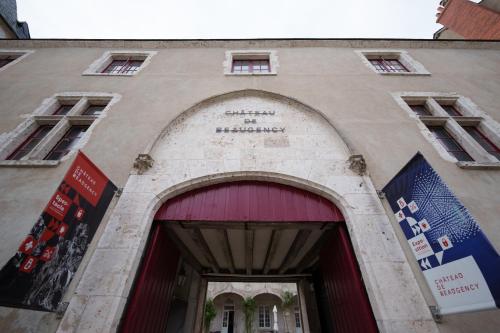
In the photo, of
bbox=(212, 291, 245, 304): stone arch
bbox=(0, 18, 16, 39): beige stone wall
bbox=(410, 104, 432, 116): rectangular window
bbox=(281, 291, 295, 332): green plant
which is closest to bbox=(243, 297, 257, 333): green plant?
bbox=(212, 291, 245, 304): stone arch

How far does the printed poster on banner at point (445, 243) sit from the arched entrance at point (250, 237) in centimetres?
84

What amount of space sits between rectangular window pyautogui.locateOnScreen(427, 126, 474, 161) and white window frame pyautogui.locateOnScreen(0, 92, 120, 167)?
744 cm

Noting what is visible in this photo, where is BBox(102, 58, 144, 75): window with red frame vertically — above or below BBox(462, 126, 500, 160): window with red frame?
above

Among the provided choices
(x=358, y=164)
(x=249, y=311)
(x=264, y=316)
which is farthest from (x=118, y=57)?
(x=264, y=316)

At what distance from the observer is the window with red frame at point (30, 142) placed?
4219 millimetres

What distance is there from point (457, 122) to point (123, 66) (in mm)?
9146

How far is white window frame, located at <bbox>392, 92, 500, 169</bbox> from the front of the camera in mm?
3978

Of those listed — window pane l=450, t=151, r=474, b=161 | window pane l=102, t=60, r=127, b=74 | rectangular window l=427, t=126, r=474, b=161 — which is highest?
window pane l=102, t=60, r=127, b=74

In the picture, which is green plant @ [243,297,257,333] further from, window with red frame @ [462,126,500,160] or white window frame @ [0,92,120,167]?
window with red frame @ [462,126,500,160]

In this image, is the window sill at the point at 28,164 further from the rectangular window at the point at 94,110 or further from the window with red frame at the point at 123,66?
Result: the window with red frame at the point at 123,66

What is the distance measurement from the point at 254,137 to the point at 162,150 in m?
1.87

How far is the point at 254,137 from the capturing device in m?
4.46

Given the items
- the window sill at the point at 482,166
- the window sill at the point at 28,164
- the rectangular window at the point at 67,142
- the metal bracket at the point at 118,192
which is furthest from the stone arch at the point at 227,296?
the window sill at the point at 482,166

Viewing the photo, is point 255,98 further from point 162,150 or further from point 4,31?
point 4,31
